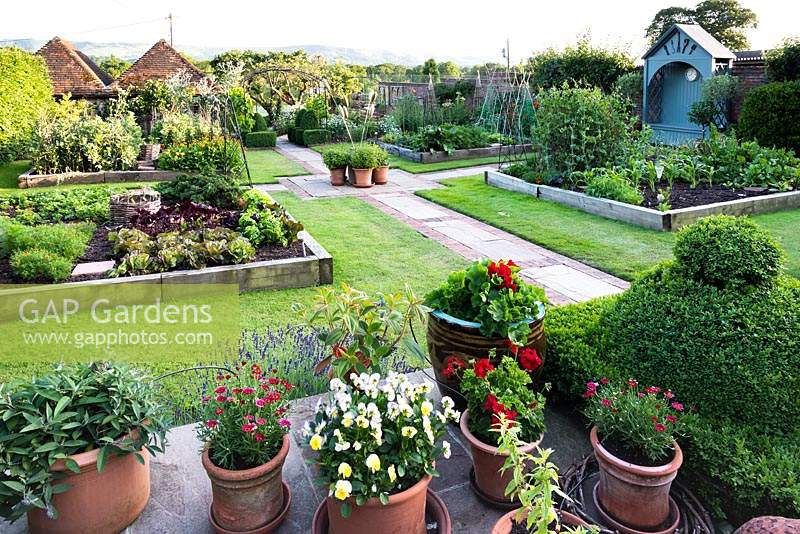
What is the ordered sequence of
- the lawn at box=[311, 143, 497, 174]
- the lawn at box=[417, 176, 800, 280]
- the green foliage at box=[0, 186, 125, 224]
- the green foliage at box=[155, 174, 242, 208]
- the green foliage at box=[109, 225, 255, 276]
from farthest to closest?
the lawn at box=[311, 143, 497, 174]
the green foliage at box=[155, 174, 242, 208]
the green foliage at box=[0, 186, 125, 224]
the lawn at box=[417, 176, 800, 280]
the green foliage at box=[109, 225, 255, 276]

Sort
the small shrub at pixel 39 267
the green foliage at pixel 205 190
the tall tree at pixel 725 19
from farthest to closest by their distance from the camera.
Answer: the tall tree at pixel 725 19 < the green foliage at pixel 205 190 < the small shrub at pixel 39 267

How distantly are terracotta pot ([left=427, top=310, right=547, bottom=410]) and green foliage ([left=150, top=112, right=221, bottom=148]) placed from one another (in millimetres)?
10566

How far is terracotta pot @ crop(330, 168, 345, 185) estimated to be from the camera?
1077cm

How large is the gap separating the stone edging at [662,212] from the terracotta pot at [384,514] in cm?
575

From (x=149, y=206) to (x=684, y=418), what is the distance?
6320mm

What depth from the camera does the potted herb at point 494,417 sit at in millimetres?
2377

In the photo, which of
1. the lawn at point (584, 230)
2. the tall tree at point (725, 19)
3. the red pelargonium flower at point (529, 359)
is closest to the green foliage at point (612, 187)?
the lawn at point (584, 230)

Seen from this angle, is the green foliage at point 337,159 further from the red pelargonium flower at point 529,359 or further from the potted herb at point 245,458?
the potted herb at point 245,458

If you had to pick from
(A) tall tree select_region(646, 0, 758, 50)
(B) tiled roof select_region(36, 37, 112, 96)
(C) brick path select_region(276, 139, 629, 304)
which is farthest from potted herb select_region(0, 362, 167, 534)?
(A) tall tree select_region(646, 0, 758, 50)

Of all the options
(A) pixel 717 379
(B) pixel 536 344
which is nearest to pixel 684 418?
(A) pixel 717 379

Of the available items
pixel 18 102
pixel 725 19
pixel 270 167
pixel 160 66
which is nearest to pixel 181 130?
pixel 270 167

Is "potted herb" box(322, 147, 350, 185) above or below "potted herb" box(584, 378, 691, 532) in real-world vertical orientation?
above

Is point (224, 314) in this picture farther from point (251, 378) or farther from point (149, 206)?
point (149, 206)

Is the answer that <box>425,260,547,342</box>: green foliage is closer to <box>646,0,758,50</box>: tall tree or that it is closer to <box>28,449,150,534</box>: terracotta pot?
<box>28,449,150,534</box>: terracotta pot
